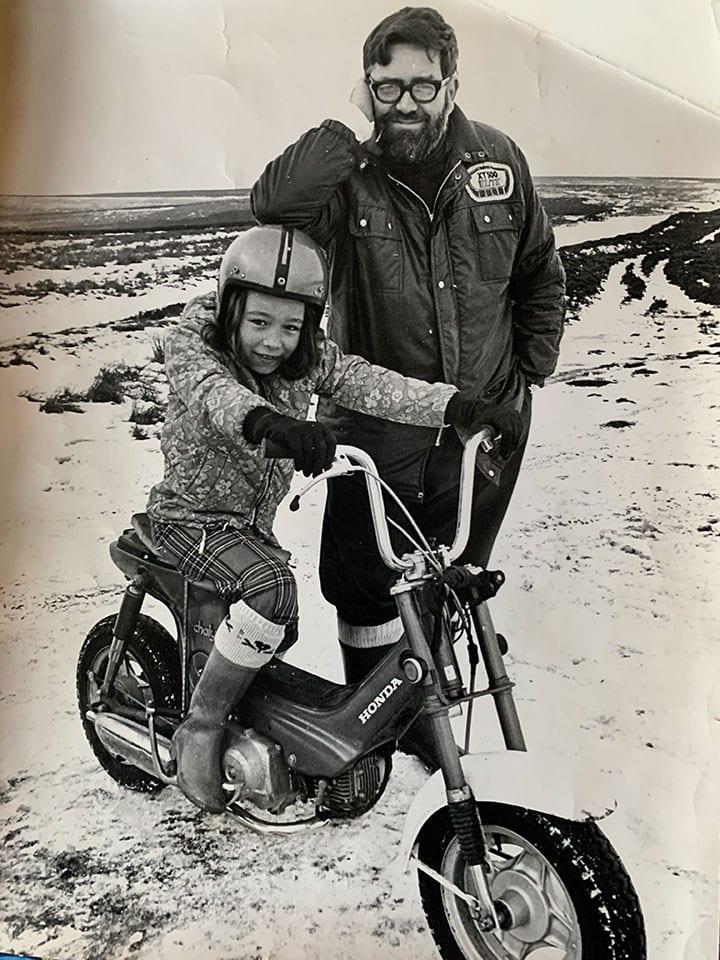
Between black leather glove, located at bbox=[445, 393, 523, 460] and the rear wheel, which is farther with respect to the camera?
the rear wheel

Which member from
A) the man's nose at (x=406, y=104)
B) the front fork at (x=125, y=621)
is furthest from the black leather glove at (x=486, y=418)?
the front fork at (x=125, y=621)

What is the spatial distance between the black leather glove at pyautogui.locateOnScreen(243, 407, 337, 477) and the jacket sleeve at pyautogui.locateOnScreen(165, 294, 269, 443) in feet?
0.09

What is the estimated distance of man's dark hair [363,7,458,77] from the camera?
109 cm

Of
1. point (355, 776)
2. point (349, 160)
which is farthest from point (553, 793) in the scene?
point (349, 160)

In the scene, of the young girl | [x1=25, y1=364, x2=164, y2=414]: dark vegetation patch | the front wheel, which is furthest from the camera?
[x1=25, y1=364, x2=164, y2=414]: dark vegetation patch

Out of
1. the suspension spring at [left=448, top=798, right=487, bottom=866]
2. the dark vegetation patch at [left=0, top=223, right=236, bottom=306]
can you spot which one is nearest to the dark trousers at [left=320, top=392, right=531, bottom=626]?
the suspension spring at [left=448, top=798, right=487, bottom=866]

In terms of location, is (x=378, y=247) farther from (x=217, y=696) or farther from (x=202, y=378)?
(x=217, y=696)

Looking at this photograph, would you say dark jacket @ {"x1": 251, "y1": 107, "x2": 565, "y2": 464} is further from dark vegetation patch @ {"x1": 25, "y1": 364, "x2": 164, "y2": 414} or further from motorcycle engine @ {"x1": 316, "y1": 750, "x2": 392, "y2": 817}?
motorcycle engine @ {"x1": 316, "y1": 750, "x2": 392, "y2": 817}

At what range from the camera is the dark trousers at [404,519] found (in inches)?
42.0

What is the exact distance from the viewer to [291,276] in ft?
3.54

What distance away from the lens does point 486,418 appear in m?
1.06

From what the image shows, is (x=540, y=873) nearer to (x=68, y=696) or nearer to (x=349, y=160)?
(x=68, y=696)

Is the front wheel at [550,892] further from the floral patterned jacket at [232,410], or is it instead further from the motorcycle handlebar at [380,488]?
the floral patterned jacket at [232,410]

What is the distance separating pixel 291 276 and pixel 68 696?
586 mm
